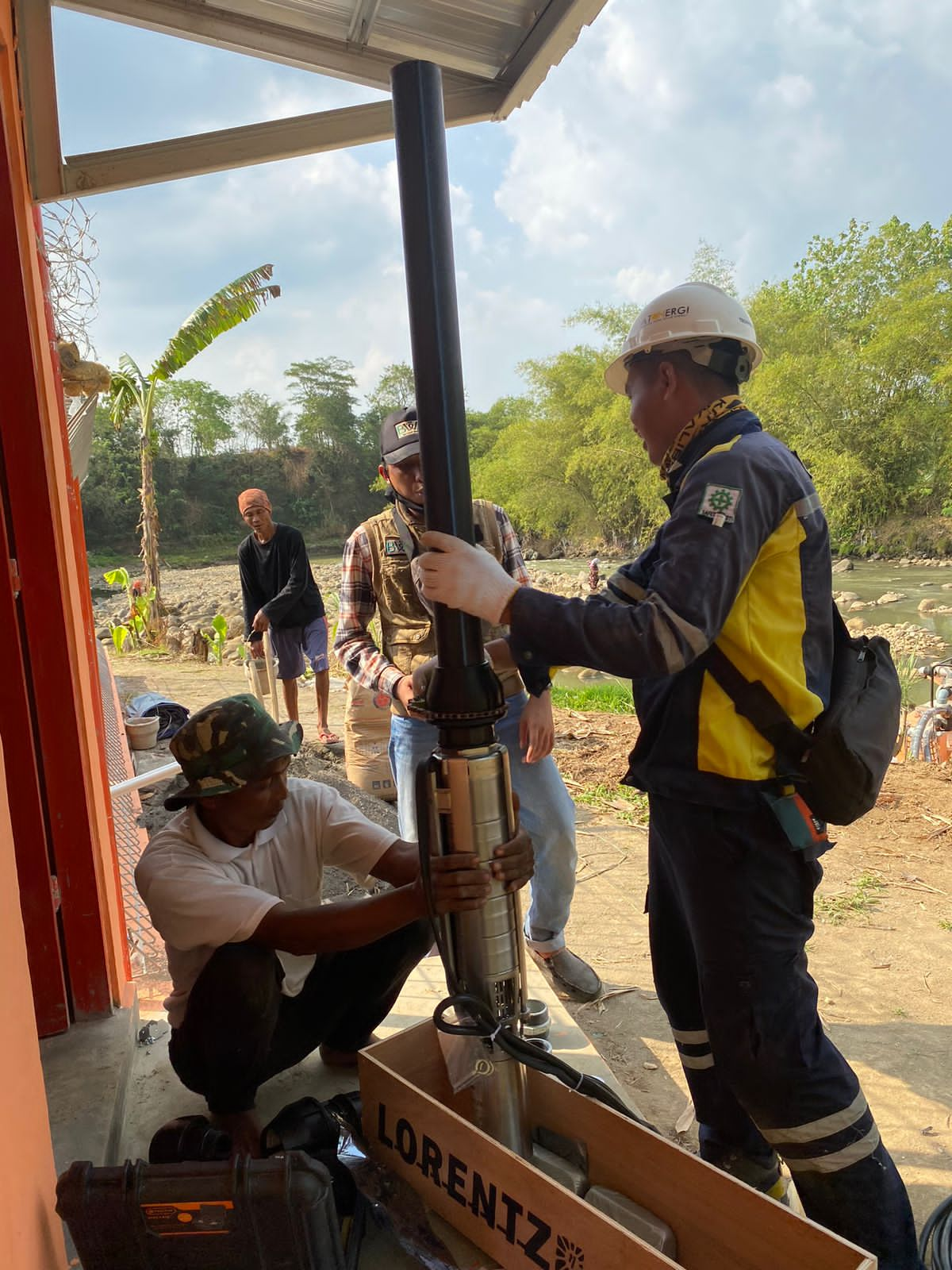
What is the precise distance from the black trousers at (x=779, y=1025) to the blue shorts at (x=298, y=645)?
646 cm

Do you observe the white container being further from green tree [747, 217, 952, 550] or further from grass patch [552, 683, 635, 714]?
green tree [747, 217, 952, 550]

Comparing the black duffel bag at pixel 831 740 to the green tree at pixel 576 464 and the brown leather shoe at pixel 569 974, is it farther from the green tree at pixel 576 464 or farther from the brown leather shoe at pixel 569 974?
the green tree at pixel 576 464

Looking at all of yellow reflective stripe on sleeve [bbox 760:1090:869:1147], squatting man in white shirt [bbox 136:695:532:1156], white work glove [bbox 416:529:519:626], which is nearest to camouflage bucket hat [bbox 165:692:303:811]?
squatting man in white shirt [bbox 136:695:532:1156]

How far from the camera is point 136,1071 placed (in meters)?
2.54

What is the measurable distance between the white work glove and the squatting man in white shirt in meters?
0.49

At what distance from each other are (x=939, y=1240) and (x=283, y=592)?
22.2 feet

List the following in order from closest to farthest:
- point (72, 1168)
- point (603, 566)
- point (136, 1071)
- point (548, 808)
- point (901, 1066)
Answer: point (72, 1168), point (136, 1071), point (548, 808), point (901, 1066), point (603, 566)

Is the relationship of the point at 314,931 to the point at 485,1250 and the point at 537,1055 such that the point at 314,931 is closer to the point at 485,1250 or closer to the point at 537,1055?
the point at 537,1055

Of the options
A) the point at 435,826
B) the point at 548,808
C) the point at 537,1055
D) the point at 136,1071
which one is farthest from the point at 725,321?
the point at 136,1071

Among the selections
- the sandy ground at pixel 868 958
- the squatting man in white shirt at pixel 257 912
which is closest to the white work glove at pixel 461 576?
the squatting man in white shirt at pixel 257 912

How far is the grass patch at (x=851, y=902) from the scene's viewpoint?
5.18m

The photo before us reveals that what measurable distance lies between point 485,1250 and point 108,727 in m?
5.66

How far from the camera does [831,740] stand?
5.85 ft

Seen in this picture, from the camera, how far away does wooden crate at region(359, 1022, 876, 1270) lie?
1.42 meters
